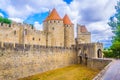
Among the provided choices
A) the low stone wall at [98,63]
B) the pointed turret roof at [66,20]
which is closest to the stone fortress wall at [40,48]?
the pointed turret roof at [66,20]

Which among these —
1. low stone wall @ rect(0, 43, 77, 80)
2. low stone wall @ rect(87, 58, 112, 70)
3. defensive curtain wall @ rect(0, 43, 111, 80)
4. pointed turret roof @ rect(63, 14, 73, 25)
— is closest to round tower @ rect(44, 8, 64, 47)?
pointed turret roof @ rect(63, 14, 73, 25)

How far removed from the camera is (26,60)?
1942 cm

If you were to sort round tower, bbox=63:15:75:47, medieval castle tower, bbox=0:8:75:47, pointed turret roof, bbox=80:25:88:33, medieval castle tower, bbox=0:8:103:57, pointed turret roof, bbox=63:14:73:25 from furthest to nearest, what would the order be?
pointed turret roof, bbox=80:25:88:33 < pointed turret roof, bbox=63:14:73:25 < round tower, bbox=63:15:75:47 < medieval castle tower, bbox=0:8:103:57 < medieval castle tower, bbox=0:8:75:47

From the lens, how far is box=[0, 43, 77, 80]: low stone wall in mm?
16453

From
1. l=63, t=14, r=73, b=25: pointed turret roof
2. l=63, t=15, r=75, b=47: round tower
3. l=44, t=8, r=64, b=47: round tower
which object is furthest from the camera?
l=63, t=14, r=73, b=25: pointed turret roof

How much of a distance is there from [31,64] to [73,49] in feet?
44.3

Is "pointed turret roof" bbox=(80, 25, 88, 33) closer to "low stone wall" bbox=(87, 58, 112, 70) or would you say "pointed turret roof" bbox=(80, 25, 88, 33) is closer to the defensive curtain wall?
the defensive curtain wall

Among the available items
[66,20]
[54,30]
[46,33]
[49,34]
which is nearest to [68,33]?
[66,20]

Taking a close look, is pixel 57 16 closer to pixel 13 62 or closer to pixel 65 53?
pixel 65 53

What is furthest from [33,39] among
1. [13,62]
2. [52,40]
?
[13,62]

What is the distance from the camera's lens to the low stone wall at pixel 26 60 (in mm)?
16453

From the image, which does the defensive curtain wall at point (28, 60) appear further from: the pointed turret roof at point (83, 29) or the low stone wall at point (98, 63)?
the pointed turret roof at point (83, 29)

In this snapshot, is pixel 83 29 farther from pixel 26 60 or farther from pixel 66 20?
pixel 26 60

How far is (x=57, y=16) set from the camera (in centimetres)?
3538
